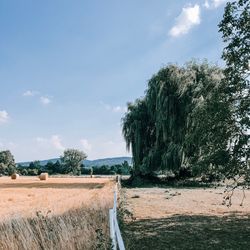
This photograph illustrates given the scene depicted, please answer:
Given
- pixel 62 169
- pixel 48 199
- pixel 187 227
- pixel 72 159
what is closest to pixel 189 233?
pixel 187 227

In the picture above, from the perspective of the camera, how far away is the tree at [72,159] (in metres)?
152

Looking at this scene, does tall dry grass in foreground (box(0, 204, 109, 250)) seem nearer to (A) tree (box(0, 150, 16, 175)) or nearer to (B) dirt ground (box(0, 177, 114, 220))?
(B) dirt ground (box(0, 177, 114, 220))

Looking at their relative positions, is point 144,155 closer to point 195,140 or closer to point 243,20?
point 195,140

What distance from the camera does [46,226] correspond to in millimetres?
10938

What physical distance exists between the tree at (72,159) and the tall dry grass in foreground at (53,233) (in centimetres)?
13950

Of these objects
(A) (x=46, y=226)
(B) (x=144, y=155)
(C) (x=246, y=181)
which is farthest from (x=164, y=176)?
(A) (x=46, y=226)

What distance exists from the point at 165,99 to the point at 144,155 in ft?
20.3

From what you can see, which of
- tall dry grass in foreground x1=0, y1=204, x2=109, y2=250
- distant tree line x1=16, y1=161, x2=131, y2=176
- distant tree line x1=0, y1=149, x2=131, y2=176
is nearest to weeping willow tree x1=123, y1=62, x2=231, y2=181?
tall dry grass in foreground x1=0, y1=204, x2=109, y2=250

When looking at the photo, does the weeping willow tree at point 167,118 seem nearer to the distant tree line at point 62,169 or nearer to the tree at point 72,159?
the distant tree line at point 62,169

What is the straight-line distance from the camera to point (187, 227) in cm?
1441

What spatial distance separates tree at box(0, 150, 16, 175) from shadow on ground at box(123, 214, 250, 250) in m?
118

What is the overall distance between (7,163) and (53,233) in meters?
134

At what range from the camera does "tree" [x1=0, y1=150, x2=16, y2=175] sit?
132m

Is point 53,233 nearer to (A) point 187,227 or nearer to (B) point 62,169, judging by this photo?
(A) point 187,227
